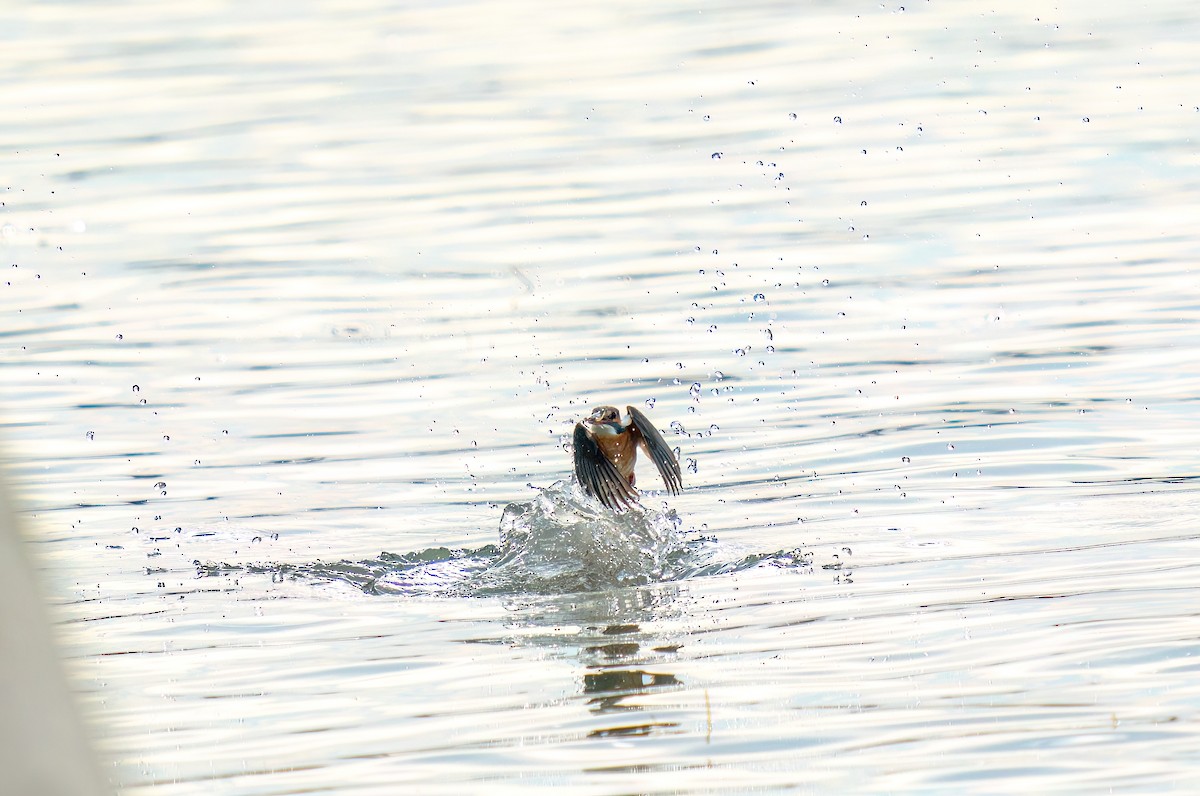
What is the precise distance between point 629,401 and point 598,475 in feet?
6.04

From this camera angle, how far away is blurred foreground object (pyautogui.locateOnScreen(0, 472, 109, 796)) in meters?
0.75

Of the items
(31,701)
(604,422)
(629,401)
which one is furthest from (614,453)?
(31,701)

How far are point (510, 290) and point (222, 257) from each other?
2.18 metres

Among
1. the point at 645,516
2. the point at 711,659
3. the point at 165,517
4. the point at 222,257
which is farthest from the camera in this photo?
the point at 222,257

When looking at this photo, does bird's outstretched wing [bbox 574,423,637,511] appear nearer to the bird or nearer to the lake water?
the bird

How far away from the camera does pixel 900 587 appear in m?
5.57

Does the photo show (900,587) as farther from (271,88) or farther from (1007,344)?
(271,88)

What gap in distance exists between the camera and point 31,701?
77 centimetres

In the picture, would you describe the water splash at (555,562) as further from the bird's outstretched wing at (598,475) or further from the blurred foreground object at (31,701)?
the blurred foreground object at (31,701)

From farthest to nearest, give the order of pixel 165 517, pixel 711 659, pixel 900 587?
pixel 165 517 → pixel 900 587 → pixel 711 659

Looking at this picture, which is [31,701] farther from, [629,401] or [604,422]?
[629,401]

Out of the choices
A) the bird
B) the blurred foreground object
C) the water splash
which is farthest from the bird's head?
the blurred foreground object

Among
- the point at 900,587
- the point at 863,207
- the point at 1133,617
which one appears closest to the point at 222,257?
the point at 863,207

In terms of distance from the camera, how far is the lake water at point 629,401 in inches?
172
